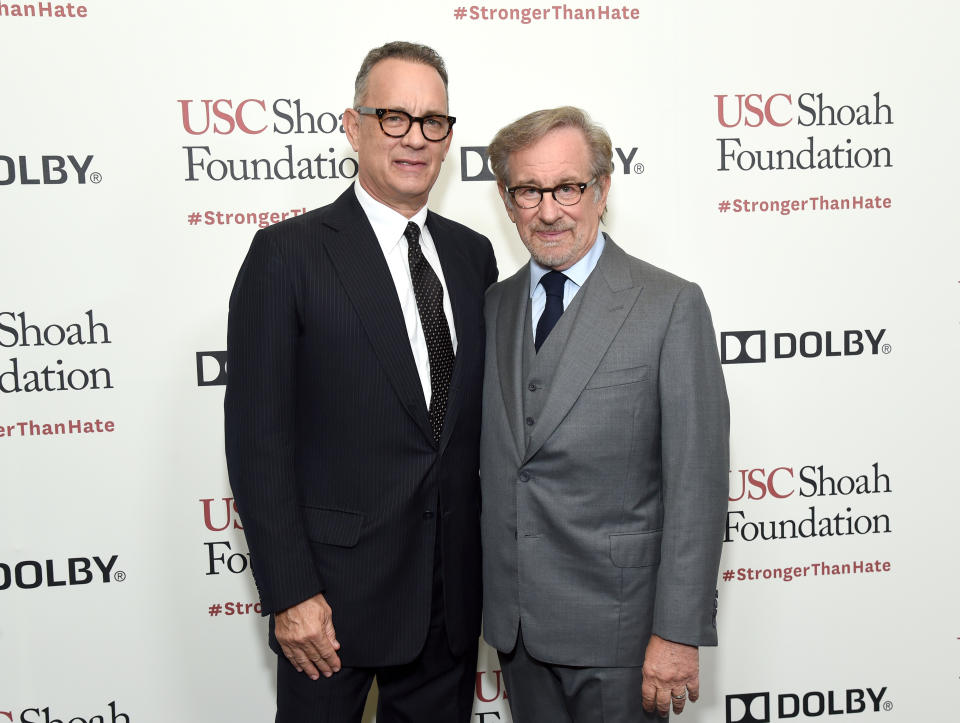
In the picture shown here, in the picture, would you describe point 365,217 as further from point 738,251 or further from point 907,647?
point 907,647

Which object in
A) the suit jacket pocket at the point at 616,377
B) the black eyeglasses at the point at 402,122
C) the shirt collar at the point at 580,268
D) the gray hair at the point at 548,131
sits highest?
the black eyeglasses at the point at 402,122

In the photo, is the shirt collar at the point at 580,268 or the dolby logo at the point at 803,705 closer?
the shirt collar at the point at 580,268

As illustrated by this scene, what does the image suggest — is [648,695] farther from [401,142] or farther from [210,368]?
[210,368]

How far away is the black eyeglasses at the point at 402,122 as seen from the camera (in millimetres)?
1737

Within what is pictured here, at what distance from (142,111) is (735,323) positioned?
1.94m

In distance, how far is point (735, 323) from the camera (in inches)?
98.6

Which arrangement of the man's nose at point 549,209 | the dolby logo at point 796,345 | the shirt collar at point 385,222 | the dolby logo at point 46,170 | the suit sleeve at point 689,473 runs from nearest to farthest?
the suit sleeve at point 689,473 → the man's nose at point 549,209 → the shirt collar at point 385,222 → the dolby logo at point 46,170 → the dolby logo at point 796,345

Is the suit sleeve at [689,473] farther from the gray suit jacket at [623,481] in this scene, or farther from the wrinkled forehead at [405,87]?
the wrinkled forehead at [405,87]

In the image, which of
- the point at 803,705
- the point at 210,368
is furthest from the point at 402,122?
the point at 803,705

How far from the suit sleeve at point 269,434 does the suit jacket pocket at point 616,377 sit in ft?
2.06

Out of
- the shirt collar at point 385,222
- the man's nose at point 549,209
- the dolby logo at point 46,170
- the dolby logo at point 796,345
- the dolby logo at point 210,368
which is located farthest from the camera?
the dolby logo at point 796,345

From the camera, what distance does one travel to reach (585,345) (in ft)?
5.26

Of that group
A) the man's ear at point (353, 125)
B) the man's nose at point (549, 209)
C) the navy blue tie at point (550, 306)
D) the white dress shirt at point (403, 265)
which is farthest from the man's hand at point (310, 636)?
the man's ear at point (353, 125)

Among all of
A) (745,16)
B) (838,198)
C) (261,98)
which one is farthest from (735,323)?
(261,98)
